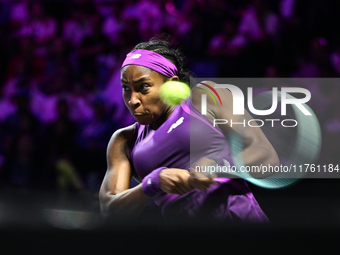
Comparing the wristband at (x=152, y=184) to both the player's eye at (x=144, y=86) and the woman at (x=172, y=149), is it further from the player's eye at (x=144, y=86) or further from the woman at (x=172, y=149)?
the player's eye at (x=144, y=86)

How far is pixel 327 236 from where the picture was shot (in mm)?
707

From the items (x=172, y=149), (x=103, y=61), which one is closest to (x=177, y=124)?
(x=172, y=149)

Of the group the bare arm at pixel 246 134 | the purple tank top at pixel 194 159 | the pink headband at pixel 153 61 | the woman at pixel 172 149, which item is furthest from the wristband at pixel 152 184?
the pink headband at pixel 153 61

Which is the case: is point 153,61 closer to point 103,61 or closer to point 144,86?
point 144,86

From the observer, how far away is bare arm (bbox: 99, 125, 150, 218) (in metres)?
1.37

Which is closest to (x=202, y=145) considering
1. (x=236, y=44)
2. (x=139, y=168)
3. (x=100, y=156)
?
(x=139, y=168)

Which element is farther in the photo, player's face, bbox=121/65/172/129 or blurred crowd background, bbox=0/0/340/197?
blurred crowd background, bbox=0/0/340/197

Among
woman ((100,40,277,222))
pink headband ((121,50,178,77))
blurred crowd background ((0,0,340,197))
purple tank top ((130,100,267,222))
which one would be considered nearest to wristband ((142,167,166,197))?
woman ((100,40,277,222))

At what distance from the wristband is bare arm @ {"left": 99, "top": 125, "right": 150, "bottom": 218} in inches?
1.5

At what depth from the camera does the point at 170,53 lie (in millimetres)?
1533

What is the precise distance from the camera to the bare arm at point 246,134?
4.12 ft

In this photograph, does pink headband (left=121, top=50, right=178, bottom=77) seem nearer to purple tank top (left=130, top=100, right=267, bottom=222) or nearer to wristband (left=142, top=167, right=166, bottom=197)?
purple tank top (left=130, top=100, right=267, bottom=222)

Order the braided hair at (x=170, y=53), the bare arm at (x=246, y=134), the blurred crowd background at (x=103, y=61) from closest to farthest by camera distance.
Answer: the bare arm at (x=246, y=134) < the braided hair at (x=170, y=53) < the blurred crowd background at (x=103, y=61)

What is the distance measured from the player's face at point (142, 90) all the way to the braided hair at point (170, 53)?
126 mm
